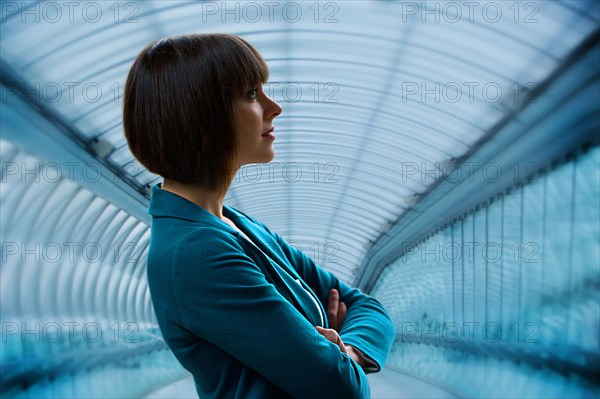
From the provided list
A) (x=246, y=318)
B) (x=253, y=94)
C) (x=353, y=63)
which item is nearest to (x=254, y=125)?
(x=253, y=94)

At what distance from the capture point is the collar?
2195mm

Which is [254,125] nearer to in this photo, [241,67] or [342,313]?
[241,67]

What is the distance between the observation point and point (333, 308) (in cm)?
278

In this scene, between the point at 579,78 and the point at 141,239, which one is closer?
the point at 579,78

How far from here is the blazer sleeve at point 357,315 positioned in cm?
252

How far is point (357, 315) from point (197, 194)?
0.83m

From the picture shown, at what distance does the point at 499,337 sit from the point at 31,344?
8264 mm

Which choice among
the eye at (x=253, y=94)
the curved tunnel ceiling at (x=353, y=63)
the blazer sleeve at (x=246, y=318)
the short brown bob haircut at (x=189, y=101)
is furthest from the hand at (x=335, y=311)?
the curved tunnel ceiling at (x=353, y=63)

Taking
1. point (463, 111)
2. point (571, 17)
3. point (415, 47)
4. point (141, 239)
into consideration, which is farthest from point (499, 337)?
point (141, 239)

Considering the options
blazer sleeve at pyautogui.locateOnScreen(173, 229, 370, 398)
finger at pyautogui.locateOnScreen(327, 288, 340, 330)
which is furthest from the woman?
finger at pyautogui.locateOnScreen(327, 288, 340, 330)

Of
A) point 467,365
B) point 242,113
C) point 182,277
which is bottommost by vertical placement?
point 182,277

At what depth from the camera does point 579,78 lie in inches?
330

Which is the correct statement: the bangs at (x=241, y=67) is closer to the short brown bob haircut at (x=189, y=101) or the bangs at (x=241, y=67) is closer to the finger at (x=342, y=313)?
the short brown bob haircut at (x=189, y=101)

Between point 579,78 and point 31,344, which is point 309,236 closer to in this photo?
point 31,344
